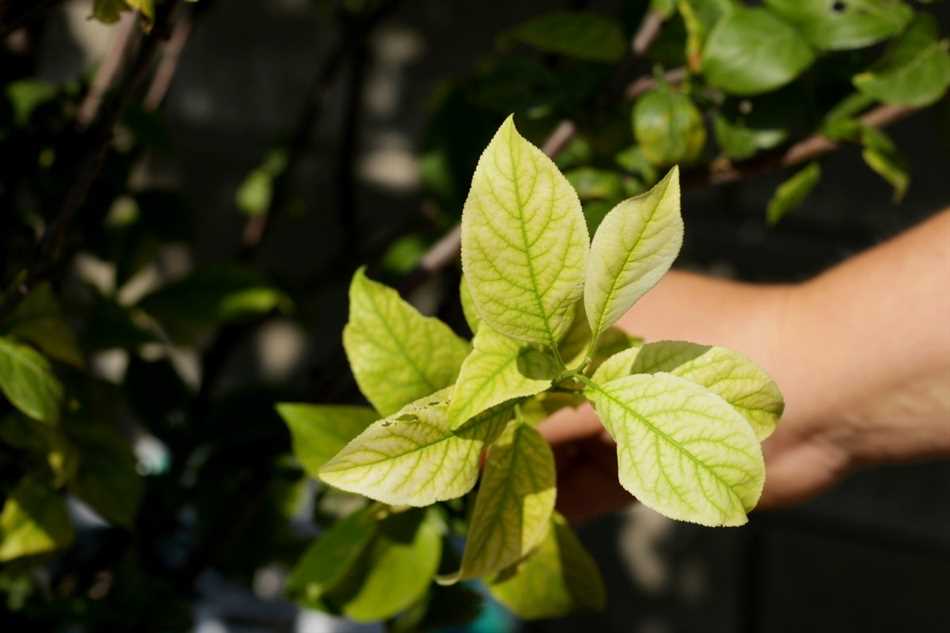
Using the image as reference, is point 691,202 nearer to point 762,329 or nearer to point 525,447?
point 762,329

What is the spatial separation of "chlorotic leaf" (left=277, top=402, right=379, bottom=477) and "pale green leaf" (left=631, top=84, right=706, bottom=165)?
0.31m

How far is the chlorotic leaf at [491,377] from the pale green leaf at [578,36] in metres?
0.40

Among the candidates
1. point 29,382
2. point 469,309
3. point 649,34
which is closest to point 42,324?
point 29,382

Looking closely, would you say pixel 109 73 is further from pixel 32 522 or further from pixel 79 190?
pixel 32 522

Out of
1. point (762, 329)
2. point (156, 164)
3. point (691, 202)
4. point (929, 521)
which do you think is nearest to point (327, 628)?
point (762, 329)

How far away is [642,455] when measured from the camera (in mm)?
561

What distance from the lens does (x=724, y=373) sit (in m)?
0.61

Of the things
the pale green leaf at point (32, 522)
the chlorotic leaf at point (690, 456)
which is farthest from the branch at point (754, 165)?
the chlorotic leaf at point (690, 456)

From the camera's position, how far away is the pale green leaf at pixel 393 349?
2.37 ft

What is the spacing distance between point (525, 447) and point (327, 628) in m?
0.90

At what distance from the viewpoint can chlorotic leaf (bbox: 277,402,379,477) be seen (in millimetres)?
792

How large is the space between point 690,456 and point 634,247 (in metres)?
0.10

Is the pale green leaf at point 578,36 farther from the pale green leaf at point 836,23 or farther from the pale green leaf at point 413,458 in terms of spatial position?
the pale green leaf at point 413,458

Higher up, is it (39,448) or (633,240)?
(633,240)
